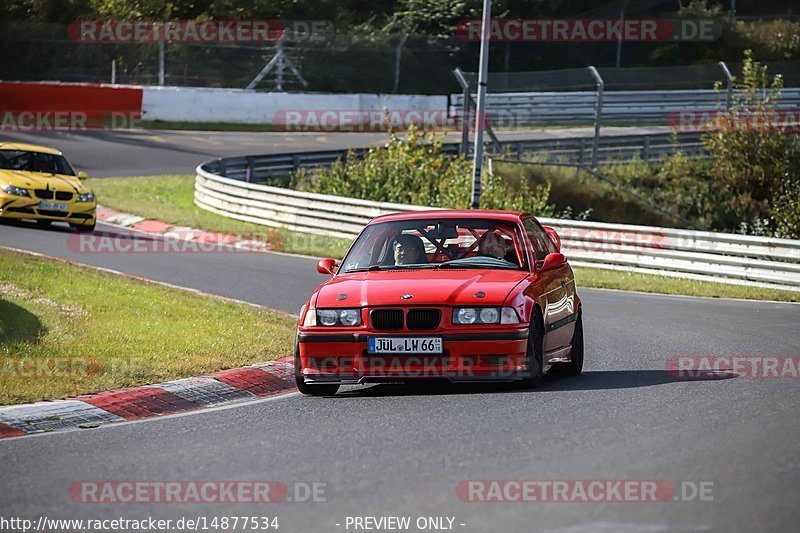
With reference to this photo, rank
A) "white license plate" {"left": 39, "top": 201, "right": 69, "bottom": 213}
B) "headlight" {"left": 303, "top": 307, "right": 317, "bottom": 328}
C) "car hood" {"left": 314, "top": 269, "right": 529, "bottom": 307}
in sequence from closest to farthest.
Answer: "car hood" {"left": 314, "top": 269, "right": 529, "bottom": 307}
"headlight" {"left": 303, "top": 307, "right": 317, "bottom": 328}
"white license plate" {"left": 39, "top": 201, "right": 69, "bottom": 213}

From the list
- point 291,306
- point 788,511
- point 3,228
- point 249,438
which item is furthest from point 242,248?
point 788,511

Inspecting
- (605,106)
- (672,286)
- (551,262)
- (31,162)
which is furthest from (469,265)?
(605,106)

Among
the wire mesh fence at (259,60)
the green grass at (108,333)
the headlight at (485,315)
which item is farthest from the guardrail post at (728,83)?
the headlight at (485,315)

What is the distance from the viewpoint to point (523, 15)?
57188 mm

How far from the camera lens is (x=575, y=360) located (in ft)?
37.5

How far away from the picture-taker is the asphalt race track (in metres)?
6.18

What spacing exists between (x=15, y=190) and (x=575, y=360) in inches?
599

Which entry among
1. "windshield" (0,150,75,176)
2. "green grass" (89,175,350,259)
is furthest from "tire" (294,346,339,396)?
"windshield" (0,150,75,176)

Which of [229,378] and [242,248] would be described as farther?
[242,248]

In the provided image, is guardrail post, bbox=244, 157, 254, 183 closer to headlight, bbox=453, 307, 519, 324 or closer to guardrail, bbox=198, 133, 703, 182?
guardrail, bbox=198, 133, 703, 182

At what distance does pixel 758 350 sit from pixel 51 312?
22.0 ft

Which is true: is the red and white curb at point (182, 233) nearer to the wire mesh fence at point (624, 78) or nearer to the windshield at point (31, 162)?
the windshield at point (31, 162)

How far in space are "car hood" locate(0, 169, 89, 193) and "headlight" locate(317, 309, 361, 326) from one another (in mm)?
15258

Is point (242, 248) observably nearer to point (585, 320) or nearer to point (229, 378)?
point (585, 320)
